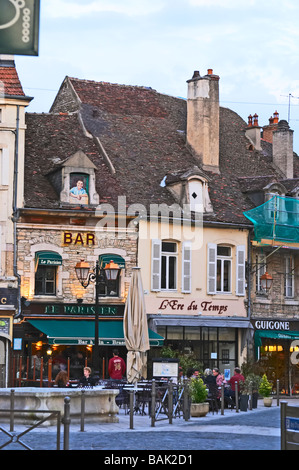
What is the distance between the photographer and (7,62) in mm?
30156

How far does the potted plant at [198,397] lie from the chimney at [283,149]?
658 inches

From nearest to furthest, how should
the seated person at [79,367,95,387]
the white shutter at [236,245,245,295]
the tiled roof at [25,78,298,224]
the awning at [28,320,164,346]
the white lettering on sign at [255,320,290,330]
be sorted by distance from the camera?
the seated person at [79,367,95,387] → the awning at [28,320,164,346] → the tiled roof at [25,78,298,224] → the white shutter at [236,245,245,295] → the white lettering on sign at [255,320,290,330]

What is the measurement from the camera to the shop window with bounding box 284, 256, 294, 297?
33.9 m

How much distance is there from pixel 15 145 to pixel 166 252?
19.5ft

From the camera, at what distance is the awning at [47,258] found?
2867 cm

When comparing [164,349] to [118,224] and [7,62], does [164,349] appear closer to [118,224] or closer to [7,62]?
[118,224]

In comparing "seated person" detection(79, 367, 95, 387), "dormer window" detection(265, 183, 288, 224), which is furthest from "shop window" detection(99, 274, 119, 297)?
"seated person" detection(79, 367, 95, 387)

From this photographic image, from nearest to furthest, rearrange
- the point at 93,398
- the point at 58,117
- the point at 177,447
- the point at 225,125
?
the point at 177,447, the point at 93,398, the point at 58,117, the point at 225,125

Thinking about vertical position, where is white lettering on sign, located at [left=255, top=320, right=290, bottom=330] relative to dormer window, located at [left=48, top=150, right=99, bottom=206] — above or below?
below

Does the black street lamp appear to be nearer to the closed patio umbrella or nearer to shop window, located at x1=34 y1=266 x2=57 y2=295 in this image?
the closed patio umbrella

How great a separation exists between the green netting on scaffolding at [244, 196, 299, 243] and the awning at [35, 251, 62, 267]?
277 inches

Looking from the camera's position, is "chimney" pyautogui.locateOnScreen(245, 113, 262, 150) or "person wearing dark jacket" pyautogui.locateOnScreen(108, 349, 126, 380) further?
"chimney" pyautogui.locateOnScreen(245, 113, 262, 150)

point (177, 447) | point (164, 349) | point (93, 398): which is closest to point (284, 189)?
point (164, 349)

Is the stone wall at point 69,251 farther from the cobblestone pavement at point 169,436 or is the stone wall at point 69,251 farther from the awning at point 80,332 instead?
the cobblestone pavement at point 169,436
